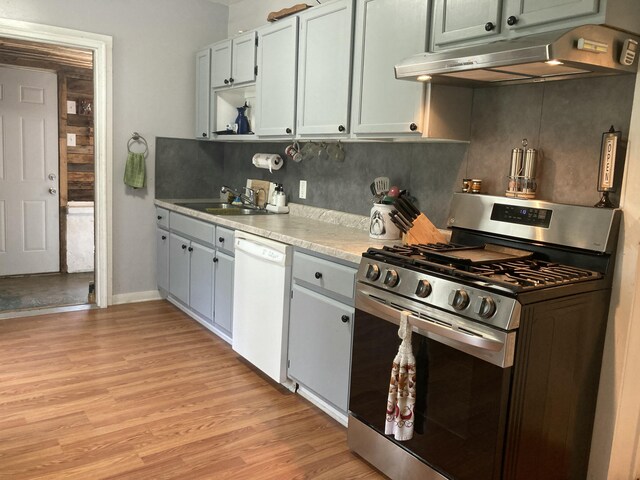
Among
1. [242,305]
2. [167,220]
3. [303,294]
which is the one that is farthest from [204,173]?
[303,294]

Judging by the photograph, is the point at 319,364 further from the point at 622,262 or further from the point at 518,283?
the point at 622,262

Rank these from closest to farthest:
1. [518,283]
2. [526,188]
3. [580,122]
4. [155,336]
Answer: [518,283], [580,122], [526,188], [155,336]

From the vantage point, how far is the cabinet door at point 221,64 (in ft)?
13.6

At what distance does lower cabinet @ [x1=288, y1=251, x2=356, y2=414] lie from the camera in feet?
8.33

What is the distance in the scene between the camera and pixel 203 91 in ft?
14.9

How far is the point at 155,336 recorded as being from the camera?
3.89 metres

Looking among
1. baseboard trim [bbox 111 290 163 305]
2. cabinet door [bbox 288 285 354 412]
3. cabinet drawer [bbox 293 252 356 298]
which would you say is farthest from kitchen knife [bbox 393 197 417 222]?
baseboard trim [bbox 111 290 163 305]

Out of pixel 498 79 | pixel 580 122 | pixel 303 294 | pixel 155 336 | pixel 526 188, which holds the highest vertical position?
pixel 498 79

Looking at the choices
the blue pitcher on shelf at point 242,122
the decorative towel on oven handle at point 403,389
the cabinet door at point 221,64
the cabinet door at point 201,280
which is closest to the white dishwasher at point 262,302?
the cabinet door at point 201,280

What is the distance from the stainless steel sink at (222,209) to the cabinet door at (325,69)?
101 cm

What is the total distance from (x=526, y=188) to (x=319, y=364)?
4.20 feet

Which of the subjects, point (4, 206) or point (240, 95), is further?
point (4, 206)

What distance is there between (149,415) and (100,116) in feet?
8.44

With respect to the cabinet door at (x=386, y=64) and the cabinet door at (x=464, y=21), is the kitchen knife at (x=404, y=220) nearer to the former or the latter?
the cabinet door at (x=386, y=64)
